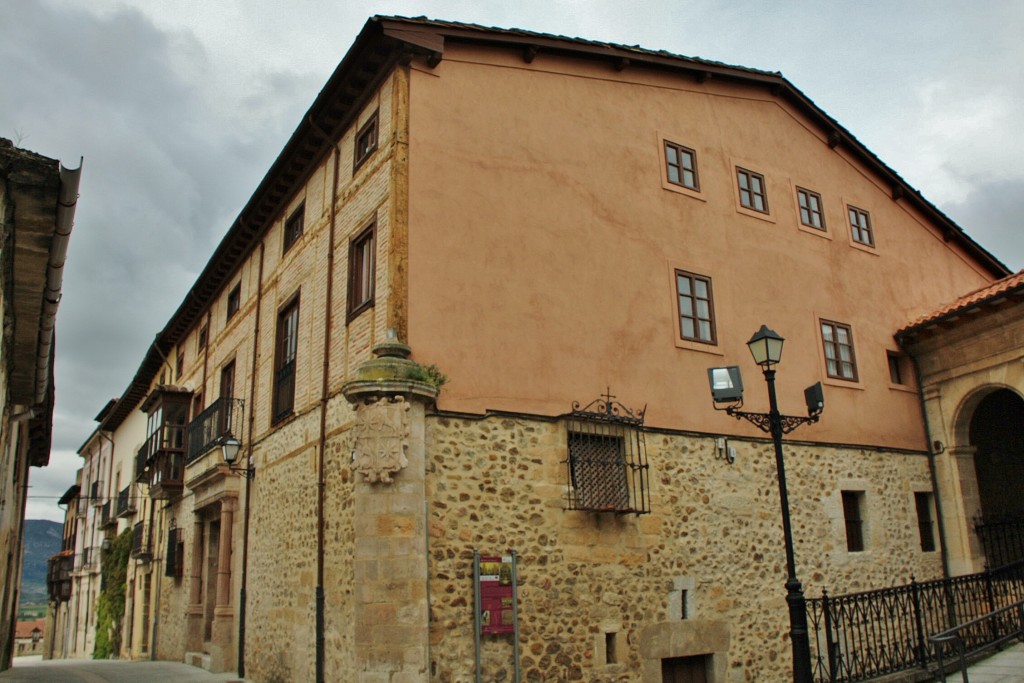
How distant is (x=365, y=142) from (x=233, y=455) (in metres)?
6.06

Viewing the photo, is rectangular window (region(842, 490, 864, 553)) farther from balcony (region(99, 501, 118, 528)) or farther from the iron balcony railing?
balcony (region(99, 501, 118, 528))

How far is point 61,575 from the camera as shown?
128ft

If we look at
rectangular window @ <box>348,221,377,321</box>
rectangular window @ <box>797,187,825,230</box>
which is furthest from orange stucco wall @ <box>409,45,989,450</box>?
rectangular window @ <box>348,221,377,321</box>

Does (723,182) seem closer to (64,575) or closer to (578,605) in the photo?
(578,605)

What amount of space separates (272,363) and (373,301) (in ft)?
15.6

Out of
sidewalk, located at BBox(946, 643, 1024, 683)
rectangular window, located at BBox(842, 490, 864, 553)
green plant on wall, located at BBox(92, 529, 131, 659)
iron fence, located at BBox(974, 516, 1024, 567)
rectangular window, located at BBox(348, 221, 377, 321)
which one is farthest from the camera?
green plant on wall, located at BBox(92, 529, 131, 659)

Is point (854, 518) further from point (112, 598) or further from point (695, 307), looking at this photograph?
point (112, 598)

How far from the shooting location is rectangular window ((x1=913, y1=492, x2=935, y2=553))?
15539 mm

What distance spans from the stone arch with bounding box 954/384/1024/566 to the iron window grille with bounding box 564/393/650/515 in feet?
25.2

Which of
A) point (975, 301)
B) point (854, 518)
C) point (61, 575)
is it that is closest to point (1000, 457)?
point (975, 301)

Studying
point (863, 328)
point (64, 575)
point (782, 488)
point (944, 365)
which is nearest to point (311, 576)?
point (782, 488)

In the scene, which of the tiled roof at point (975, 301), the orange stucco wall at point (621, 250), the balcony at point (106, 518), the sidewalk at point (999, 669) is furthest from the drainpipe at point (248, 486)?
the balcony at point (106, 518)

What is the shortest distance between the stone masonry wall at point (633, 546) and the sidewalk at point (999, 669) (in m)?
2.53

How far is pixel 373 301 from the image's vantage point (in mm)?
11125
